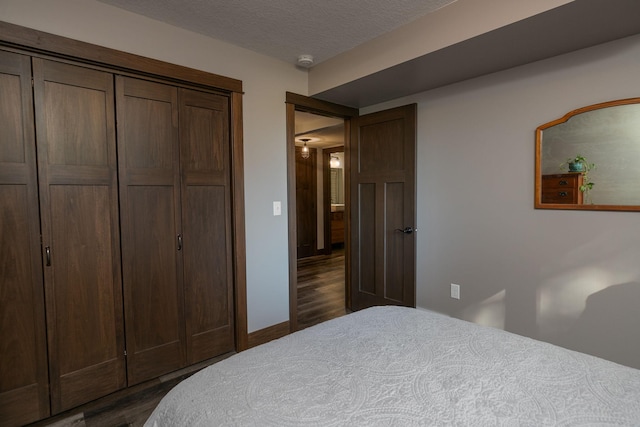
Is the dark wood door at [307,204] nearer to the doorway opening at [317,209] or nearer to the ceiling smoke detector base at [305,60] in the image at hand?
the doorway opening at [317,209]

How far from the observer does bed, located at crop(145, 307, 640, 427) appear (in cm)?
88

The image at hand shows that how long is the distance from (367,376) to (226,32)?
7.83 ft

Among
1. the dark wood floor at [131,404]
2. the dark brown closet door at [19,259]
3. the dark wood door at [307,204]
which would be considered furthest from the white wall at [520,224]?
the dark wood door at [307,204]

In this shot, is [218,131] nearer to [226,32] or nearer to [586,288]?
[226,32]

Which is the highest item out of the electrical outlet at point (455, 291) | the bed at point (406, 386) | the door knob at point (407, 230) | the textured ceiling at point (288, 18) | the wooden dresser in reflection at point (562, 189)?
the textured ceiling at point (288, 18)

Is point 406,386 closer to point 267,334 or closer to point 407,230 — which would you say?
point 267,334

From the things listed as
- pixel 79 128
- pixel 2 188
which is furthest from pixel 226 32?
pixel 2 188

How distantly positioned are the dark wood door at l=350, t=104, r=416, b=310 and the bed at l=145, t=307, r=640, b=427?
1787mm

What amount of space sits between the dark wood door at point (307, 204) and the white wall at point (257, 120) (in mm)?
3554

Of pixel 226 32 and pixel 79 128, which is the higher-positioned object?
pixel 226 32

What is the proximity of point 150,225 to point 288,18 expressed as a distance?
1.66 m

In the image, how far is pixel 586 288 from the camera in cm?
213

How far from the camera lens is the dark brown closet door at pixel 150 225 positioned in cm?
213

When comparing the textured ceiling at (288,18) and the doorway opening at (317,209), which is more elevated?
the textured ceiling at (288,18)
